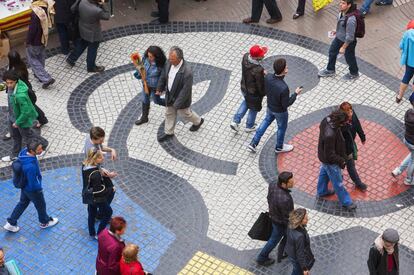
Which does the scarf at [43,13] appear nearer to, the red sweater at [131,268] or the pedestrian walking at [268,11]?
the pedestrian walking at [268,11]

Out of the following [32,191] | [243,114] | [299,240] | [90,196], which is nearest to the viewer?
[299,240]

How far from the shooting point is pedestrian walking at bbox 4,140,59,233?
11.6 metres

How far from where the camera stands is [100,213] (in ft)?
40.2

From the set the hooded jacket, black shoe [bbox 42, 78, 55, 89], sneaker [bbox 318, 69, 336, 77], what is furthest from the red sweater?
sneaker [bbox 318, 69, 336, 77]

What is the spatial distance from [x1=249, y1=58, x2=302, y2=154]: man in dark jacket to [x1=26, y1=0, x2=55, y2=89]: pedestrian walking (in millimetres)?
4393

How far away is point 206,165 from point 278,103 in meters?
1.68

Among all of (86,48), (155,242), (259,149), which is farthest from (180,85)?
(86,48)

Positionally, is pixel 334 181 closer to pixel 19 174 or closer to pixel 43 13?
pixel 19 174

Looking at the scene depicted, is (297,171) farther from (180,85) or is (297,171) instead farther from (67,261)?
(67,261)

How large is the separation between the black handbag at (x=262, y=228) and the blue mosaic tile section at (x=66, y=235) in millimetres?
1439

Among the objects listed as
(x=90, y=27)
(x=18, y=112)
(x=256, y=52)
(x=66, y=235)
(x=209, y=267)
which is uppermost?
(x=256, y=52)

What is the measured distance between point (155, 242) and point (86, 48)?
5.65m

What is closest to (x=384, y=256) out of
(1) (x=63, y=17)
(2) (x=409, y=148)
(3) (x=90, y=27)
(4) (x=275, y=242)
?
(4) (x=275, y=242)

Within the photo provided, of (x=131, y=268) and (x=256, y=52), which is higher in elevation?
(x=256, y=52)
